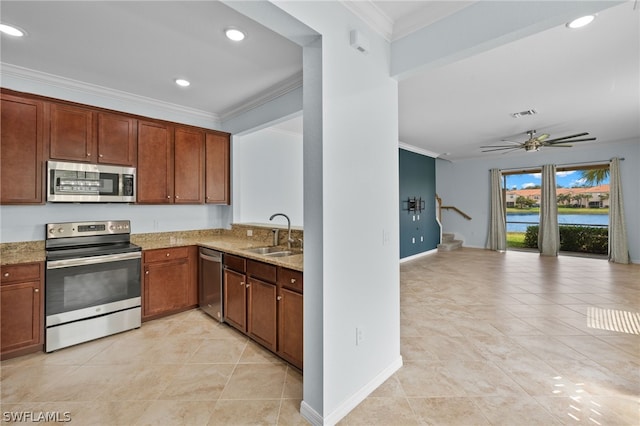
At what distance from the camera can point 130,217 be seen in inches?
144

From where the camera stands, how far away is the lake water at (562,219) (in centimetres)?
768

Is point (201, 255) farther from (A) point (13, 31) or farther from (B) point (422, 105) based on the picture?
(B) point (422, 105)

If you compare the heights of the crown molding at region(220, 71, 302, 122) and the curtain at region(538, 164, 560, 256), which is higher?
the crown molding at region(220, 71, 302, 122)

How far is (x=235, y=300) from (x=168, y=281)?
105 cm

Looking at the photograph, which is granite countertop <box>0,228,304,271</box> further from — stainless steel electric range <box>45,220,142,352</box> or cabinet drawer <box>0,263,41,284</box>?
stainless steel electric range <box>45,220,142,352</box>

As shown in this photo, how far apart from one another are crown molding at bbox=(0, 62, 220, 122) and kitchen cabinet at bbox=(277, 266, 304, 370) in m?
2.86

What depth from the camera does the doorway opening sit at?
299 inches

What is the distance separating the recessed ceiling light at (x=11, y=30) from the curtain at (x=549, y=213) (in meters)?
9.80

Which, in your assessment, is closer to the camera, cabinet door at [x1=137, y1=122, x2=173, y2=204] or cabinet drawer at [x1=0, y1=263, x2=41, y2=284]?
cabinet drawer at [x1=0, y1=263, x2=41, y2=284]

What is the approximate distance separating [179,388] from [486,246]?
884 cm

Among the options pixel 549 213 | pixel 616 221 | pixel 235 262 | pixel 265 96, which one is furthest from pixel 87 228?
pixel 616 221

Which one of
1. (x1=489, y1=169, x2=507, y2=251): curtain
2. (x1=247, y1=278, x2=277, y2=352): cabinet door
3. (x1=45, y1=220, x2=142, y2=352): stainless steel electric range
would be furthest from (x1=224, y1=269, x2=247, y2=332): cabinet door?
(x1=489, y1=169, x2=507, y2=251): curtain

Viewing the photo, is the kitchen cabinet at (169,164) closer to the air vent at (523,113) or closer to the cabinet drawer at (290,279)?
the cabinet drawer at (290,279)

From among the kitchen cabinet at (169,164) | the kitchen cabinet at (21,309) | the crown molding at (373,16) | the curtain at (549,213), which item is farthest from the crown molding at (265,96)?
the curtain at (549,213)
